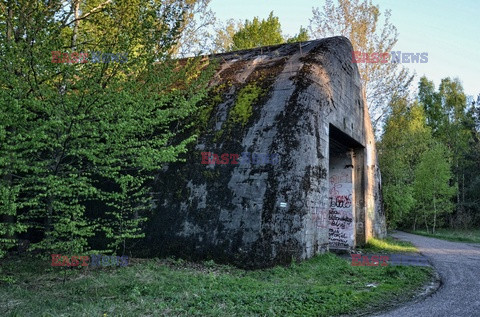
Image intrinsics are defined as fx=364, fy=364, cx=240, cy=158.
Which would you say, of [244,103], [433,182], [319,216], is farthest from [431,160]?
[244,103]

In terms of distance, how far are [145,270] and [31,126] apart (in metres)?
3.66

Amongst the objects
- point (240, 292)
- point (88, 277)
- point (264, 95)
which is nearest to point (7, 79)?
point (88, 277)

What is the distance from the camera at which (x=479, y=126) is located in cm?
3631

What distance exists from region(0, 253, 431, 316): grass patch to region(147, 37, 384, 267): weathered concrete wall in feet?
2.08

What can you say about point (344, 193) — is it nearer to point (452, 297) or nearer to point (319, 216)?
point (319, 216)

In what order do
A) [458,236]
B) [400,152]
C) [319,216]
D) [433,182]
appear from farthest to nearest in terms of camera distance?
[433,182] < [400,152] < [458,236] < [319,216]

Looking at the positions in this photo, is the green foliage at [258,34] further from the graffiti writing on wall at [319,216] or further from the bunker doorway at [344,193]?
the graffiti writing on wall at [319,216]

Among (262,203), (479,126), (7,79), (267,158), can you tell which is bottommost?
(262,203)

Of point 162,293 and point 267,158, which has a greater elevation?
point 267,158

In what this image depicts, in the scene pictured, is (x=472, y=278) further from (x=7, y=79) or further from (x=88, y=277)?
(x=7, y=79)

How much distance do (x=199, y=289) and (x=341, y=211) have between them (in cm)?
907

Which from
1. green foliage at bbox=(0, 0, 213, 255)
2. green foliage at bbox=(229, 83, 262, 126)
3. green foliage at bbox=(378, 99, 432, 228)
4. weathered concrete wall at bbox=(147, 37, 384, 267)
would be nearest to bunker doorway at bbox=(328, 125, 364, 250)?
weathered concrete wall at bbox=(147, 37, 384, 267)

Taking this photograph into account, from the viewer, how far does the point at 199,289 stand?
617 cm

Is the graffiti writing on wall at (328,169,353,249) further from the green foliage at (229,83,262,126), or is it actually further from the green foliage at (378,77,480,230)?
the green foliage at (378,77,480,230)
